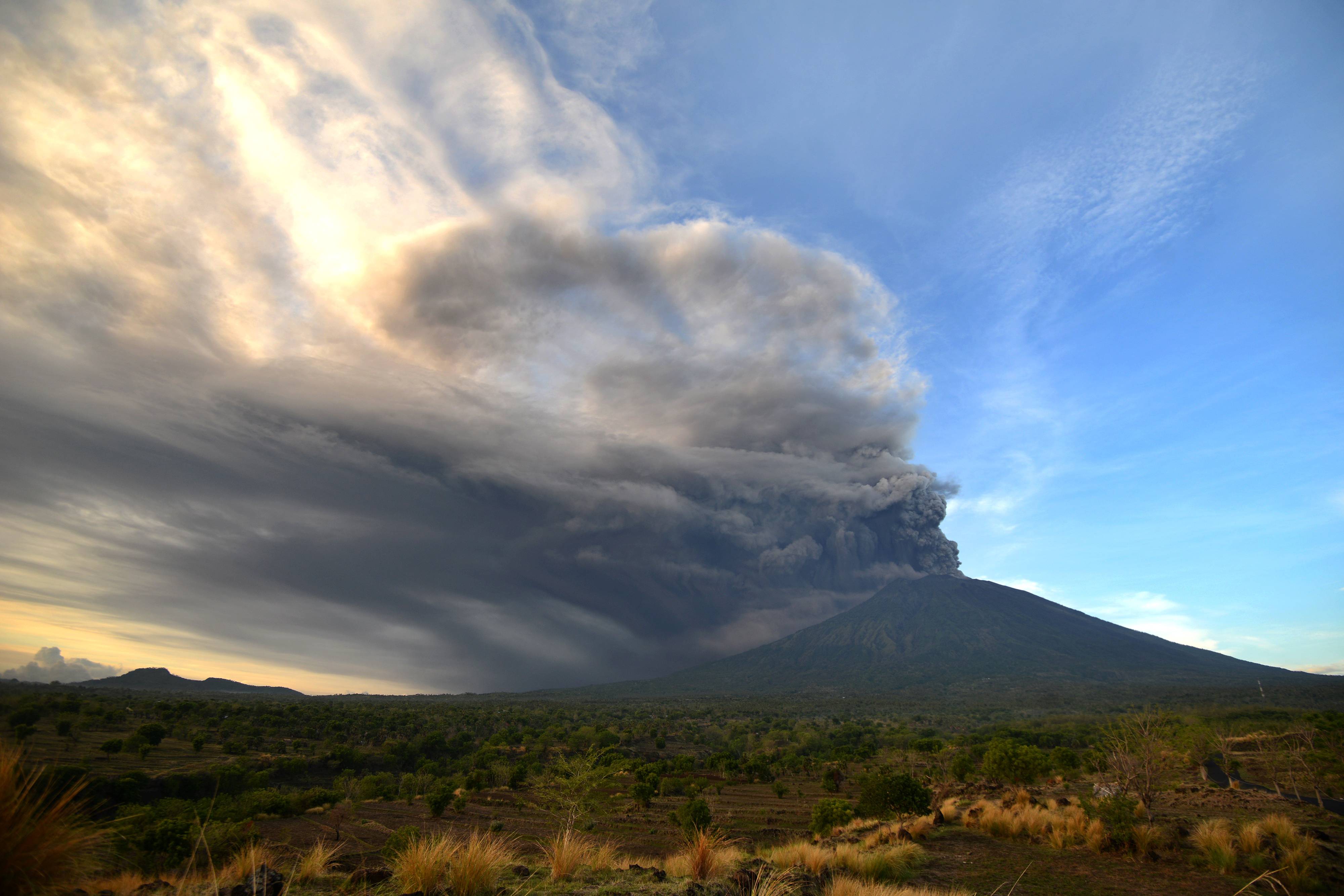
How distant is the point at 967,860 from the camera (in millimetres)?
19422

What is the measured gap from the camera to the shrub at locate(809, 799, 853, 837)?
110 ft

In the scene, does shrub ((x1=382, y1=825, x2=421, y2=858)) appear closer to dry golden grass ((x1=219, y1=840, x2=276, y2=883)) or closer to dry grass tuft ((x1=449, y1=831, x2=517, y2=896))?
dry golden grass ((x1=219, y1=840, x2=276, y2=883))

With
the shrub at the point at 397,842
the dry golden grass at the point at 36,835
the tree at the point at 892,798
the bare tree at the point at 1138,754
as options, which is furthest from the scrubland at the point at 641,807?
the shrub at the point at 397,842

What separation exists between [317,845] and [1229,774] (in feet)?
172

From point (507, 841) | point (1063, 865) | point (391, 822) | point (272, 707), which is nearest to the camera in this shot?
point (1063, 865)

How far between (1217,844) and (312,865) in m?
24.8

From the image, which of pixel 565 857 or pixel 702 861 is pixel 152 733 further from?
pixel 702 861

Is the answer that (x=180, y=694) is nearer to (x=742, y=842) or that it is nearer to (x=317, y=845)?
(x=742, y=842)

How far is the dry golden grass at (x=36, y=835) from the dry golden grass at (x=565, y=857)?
7.98 metres

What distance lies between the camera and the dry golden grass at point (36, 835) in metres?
4.48

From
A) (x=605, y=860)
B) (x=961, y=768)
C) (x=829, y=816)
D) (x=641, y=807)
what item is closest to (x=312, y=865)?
(x=605, y=860)

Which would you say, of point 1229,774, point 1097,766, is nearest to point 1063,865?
point 1097,766

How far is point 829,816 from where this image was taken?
3422 centimetres

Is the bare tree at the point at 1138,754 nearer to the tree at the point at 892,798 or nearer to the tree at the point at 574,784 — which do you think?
the tree at the point at 892,798
